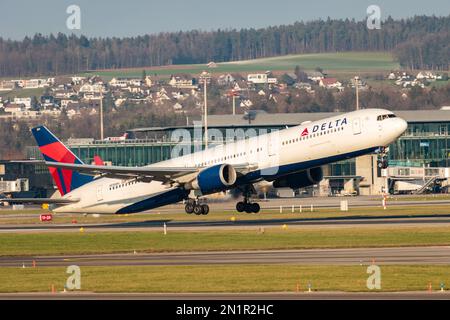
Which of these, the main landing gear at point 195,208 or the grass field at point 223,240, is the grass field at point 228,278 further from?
the main landing gear at point 195,208

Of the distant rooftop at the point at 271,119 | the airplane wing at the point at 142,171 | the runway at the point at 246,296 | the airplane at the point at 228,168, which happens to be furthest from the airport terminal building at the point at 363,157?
the runway at the point at 246,296

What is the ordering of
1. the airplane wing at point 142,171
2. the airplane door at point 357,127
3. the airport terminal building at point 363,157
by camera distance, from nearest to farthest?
the airplane door at point 357,127 < the airplane wing at point 142,171 < the airport terminal building at point 363,157

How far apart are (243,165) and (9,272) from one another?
3008 cm

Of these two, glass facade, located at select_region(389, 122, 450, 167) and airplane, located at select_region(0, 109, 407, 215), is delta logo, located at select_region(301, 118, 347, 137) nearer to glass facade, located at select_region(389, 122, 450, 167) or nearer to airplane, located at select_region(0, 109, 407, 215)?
airplane, located at select_region(0, 109, 407, 215)

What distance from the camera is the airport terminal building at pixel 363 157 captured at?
157375mm

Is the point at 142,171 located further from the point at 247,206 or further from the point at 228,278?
the point at 228,278

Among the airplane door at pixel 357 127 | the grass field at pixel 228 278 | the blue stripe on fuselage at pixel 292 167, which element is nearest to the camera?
the grass field at pixel 228 278

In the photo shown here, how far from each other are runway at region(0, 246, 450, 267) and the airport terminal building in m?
88.0

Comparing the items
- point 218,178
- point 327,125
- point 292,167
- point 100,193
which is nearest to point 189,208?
point 218,178

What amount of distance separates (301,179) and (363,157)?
76.3 metres

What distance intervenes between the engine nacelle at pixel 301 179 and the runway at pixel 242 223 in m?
3.11

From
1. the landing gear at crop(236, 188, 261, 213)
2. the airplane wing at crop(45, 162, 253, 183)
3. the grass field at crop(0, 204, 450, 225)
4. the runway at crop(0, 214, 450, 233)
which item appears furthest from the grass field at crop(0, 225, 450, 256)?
the grass field at crop(0, 204, 450, 225)

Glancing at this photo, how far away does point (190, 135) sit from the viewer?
18775 cm
